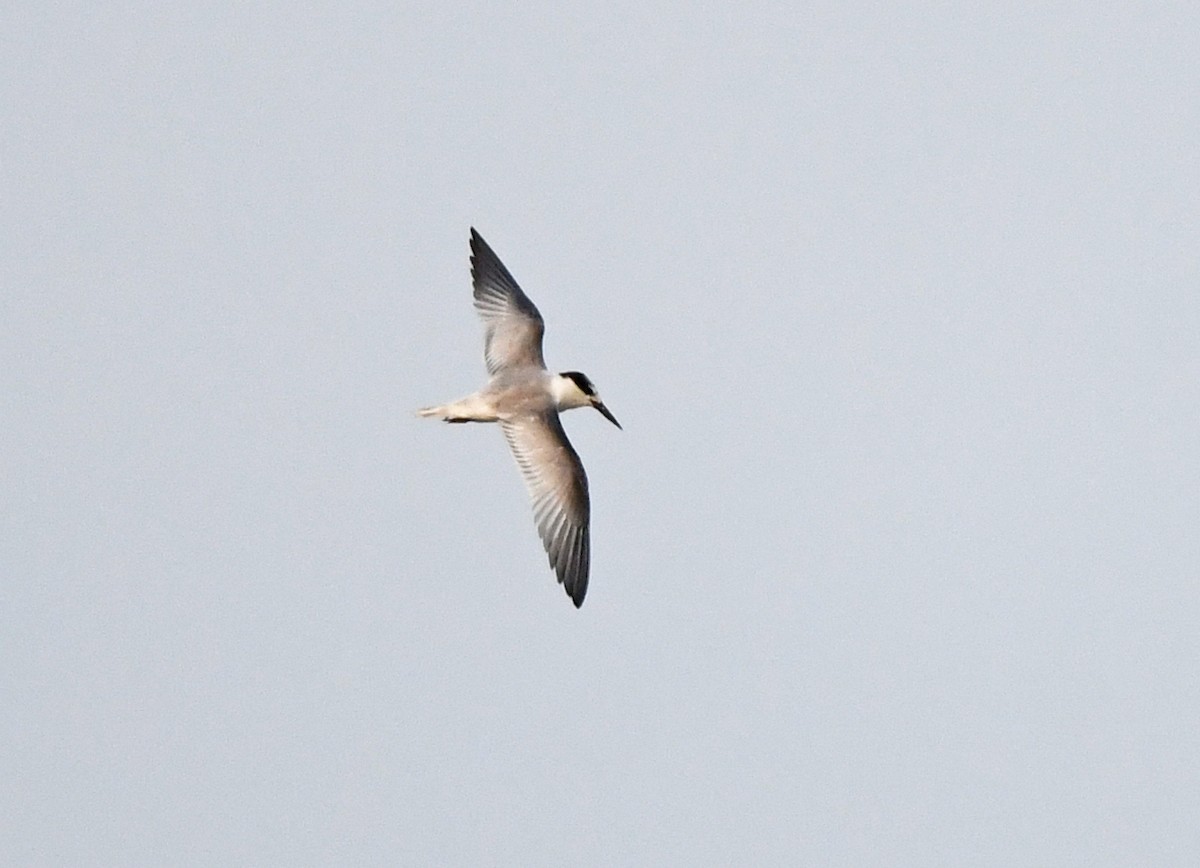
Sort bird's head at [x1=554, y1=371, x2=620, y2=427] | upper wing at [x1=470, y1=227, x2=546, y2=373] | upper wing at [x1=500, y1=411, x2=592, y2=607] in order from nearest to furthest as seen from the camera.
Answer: upper wing at [x1=500, y1=411, x2=592, y2=607], bird's head at [x1=554, y1=371, x2=620, y2=427], upper wing at [x1=470, y1=227, x2=546, y2=373]

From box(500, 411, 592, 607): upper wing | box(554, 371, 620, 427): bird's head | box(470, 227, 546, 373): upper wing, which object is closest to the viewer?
box(500, 411, 592, 607): upper wing

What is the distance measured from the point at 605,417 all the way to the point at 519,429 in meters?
1.62

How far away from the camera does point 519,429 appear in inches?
1230

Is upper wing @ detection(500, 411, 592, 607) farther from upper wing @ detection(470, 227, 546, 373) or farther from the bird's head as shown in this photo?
upper wing @ detection(470, 227, 546, 373)

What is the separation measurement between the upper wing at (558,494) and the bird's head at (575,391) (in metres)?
0.62

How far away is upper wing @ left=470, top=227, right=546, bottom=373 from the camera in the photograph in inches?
1287

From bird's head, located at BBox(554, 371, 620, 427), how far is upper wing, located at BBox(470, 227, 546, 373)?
82 centimetres

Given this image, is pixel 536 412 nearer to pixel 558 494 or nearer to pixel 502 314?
pixel 558 494

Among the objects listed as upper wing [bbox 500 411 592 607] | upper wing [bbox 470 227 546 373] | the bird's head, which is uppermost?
upper wing [bbox 470 227 546 373]

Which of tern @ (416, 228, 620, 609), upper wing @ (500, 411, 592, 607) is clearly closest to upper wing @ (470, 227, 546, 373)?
tern @ (416, 228, 620, 609)

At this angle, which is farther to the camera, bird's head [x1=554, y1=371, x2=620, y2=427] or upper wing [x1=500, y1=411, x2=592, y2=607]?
bird's head [x1=554, y1=371, x2=620, y2=427]

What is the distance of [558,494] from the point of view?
1216 inches

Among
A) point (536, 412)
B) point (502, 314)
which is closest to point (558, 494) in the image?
point (536, 412)

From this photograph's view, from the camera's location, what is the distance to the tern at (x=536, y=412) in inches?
1210
